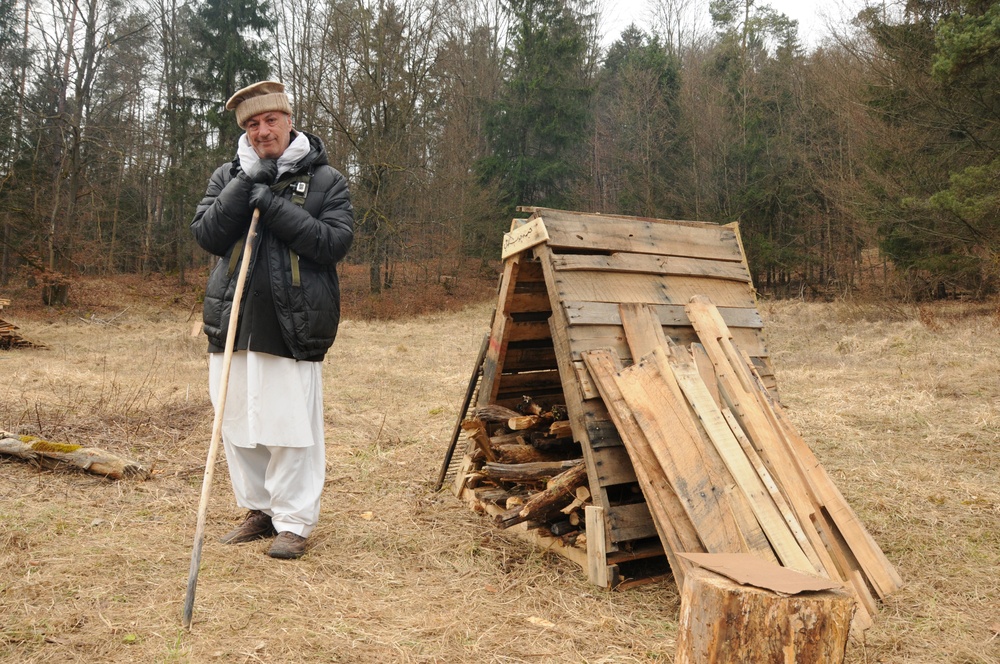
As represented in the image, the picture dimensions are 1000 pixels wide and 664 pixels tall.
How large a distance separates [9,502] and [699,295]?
13.6ft

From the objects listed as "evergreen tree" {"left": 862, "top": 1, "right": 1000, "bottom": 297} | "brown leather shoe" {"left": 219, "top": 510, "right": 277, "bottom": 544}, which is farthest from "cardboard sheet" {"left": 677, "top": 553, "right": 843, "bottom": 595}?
"evergreen tree" {"left": 862, "top": 1, "right": 1000, "bottom": 297}

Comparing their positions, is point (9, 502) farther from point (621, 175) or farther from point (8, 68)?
point (621, 175)

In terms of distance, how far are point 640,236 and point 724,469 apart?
148cm

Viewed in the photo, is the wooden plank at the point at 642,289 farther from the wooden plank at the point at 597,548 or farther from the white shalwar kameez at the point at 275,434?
the white shalwar kameez at the point at 275,434

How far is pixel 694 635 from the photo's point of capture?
2.21 meters

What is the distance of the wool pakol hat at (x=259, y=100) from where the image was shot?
344cm

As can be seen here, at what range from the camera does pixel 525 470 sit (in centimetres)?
409

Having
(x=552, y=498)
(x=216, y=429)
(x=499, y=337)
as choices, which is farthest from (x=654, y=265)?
(x=216, y=429)

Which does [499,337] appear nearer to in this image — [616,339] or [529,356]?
[529,356]

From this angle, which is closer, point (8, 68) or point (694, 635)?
point (694, 635)

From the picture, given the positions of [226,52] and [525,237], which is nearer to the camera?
[525,237]

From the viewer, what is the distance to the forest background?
15.0 m

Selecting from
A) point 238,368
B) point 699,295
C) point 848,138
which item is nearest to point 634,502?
point 699,295

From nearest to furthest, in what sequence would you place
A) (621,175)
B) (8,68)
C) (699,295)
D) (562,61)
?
1. (699,295)
2. (8,68)
3. (562,61)
4. (621,175)
